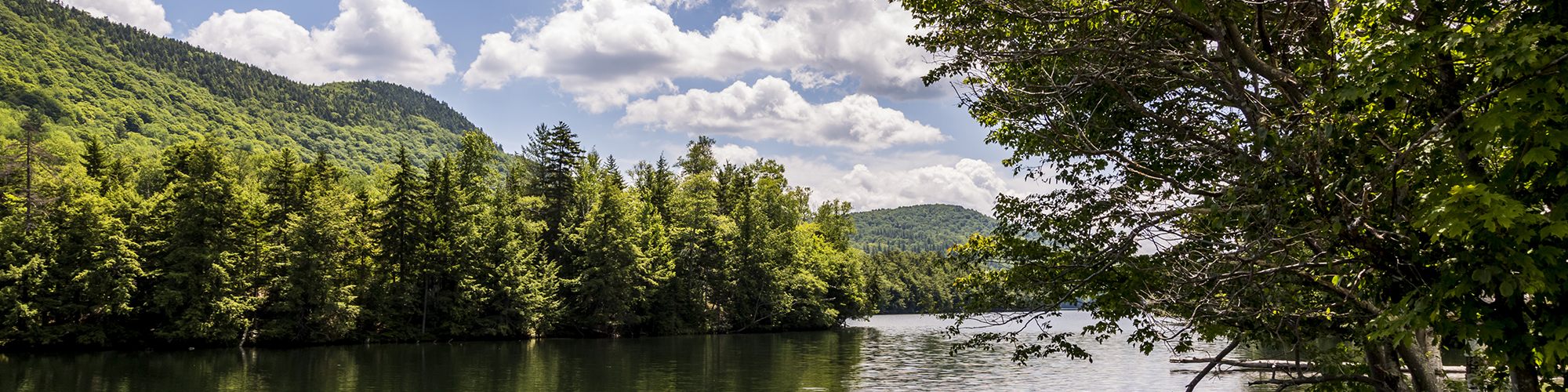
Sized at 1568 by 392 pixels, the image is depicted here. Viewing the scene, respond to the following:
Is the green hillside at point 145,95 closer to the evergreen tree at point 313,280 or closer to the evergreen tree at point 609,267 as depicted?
the evergreen tree at point 313,280

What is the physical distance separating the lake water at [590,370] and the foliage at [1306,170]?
1744 cm

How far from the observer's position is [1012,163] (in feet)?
41.1

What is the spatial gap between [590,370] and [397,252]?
2582cm

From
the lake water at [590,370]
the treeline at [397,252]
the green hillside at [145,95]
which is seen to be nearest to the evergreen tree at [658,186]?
the treeline at [397,252]

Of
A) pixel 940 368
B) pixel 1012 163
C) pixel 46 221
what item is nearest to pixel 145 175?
pixel 46 221

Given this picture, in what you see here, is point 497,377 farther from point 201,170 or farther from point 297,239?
point 201,170

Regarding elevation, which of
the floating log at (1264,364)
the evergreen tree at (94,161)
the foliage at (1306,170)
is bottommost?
the floating log at (1264,364)

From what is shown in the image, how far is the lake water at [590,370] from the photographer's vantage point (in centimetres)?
2720

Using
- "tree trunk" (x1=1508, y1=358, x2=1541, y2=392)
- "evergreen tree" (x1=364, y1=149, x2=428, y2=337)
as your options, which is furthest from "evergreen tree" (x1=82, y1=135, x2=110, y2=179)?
"tree trunk" (x1=1508, y1=358, x2=1541, y2=392)

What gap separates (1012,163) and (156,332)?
47734 millimetres

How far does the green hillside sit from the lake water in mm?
88103

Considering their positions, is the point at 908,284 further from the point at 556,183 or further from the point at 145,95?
the point at 145,95

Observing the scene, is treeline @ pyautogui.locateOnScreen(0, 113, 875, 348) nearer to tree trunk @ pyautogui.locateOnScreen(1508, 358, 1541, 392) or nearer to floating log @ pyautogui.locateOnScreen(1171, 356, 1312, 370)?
floating log @ pyautogui.locateOnScreen(1171, 356, 1312, 370)

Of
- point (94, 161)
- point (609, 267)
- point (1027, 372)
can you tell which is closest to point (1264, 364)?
point (1027, 372)
